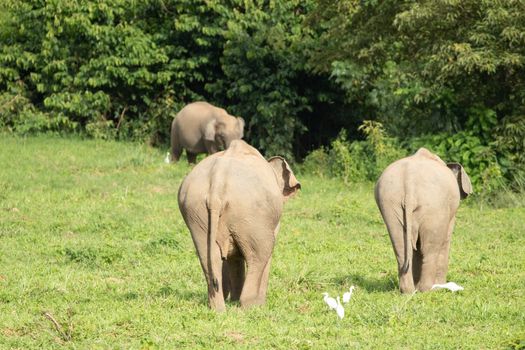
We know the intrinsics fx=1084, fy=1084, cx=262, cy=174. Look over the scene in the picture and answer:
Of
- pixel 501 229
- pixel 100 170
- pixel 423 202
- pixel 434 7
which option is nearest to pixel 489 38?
pixel 434 7

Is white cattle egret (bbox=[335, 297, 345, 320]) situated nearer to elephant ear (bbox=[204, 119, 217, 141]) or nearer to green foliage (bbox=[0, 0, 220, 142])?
elephant ear (bbox=[204, 119, 217, 141])

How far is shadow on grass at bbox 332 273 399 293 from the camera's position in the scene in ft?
31.6

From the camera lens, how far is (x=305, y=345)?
280 inches

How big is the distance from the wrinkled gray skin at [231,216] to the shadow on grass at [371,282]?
1710 millimetres

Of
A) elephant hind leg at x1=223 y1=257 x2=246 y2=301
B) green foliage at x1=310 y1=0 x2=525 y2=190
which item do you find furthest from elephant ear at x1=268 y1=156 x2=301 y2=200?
green foliage at x1=310 y1=0 x2=525 y2=190

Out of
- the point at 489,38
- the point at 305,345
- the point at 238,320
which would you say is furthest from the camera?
the point at 489,38

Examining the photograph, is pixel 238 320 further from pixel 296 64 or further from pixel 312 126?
pixel 312 126

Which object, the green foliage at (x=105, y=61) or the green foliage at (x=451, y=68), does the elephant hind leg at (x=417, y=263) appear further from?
the green foliage at (x=105, y=61)

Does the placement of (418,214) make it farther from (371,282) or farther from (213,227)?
(213,227)

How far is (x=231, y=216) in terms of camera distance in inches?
310

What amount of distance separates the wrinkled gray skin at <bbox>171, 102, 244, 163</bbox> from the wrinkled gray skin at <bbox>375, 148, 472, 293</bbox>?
11.1 meters

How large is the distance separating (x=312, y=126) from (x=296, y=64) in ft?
9.64

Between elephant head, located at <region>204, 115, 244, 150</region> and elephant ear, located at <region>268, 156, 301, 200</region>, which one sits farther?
elephant head, located at <region>204, 115, 244, 150</region>

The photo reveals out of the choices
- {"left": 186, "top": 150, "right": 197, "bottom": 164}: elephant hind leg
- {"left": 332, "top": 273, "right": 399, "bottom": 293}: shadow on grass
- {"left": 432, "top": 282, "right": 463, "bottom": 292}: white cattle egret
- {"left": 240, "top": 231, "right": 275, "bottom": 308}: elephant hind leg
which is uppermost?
{"left": 240, "top": 231, "right": 275, "bottom": 308}: elephant hind leg
